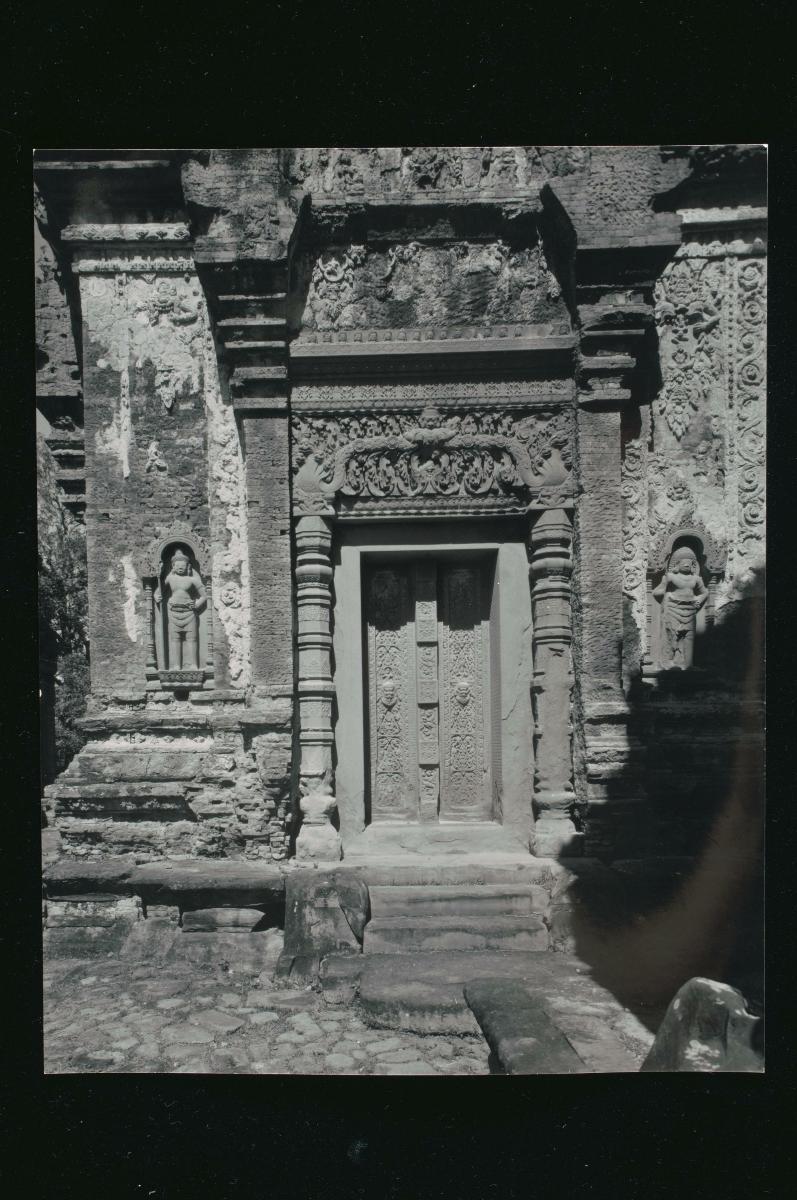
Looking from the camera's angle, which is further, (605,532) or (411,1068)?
(605,532)

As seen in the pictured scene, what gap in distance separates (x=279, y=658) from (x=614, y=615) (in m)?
2.22

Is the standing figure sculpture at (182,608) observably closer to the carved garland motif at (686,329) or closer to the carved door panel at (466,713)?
the carved door panel at (466,713)

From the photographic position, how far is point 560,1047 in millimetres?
3676

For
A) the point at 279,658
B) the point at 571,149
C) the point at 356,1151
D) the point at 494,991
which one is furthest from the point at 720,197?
the point at 356,1151

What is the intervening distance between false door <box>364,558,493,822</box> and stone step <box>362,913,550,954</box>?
0.90 m

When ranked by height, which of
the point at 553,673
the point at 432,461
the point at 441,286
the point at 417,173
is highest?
the point at 417,173

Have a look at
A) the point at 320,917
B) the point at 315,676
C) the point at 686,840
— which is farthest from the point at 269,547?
the point at 686,840

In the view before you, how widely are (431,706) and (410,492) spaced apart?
4.91 ft

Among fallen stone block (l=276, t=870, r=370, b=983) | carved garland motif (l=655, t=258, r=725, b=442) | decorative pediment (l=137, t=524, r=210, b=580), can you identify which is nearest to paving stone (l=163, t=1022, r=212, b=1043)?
fallen stone block (l=276, t=870, r=370, b=983)

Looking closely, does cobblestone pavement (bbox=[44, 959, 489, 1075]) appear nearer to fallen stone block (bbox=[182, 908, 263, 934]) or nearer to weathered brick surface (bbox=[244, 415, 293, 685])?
fallen stone block (bbox=[182, 908, 263, 934])

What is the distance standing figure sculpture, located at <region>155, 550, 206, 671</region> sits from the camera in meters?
5.69

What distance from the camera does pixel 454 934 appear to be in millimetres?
4953

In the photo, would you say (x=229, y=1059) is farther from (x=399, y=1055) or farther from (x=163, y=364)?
(x=163, y=364)

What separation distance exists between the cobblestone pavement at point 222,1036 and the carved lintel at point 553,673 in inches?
71.3
